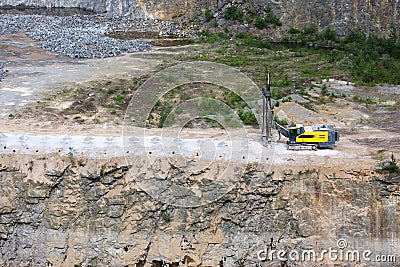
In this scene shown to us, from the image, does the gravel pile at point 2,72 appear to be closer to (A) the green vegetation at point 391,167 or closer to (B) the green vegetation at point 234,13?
(B) the green vegetation at point 234,13

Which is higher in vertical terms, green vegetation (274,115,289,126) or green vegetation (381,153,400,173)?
green vegetation (274,115,289,126)

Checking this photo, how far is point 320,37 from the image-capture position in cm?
4206

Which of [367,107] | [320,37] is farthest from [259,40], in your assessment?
[367,107]

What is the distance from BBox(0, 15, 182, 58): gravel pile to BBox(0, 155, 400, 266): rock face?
1861 centimetres

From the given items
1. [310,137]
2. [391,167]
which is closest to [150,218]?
[310,137]

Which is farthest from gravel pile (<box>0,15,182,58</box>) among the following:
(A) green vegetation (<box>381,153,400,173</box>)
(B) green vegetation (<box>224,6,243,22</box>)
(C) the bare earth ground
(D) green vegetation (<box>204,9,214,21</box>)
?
(A) green vegetation (<box>381,153,400,173</box>)

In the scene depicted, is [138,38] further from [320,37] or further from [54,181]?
[54,181]

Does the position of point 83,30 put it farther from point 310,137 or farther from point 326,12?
point 310,137

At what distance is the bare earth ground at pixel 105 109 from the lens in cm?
1881

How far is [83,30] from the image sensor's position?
45.5 meters

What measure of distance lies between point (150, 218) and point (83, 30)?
3099 centimetres

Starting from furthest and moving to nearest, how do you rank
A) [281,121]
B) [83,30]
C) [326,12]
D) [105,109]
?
1. [83,30]
2. [326,12]
3. [105,109]
4. [281,121]

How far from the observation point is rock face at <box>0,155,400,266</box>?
58.0ft

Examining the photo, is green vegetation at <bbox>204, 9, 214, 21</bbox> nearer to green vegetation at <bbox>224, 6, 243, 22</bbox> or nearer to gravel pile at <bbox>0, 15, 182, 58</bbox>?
green vegetation at <bbox>224, 6, 243, 22</bbox>
